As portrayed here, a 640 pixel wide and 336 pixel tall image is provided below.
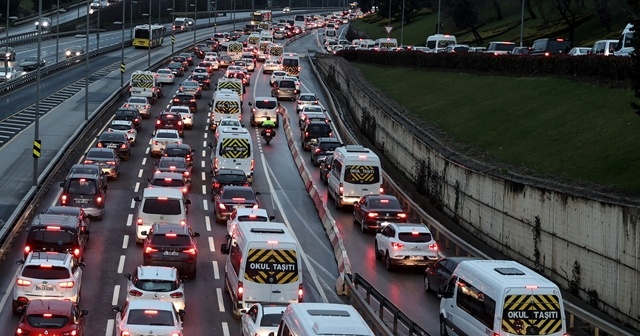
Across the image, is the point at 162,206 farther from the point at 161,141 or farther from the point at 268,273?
the point at 161,141

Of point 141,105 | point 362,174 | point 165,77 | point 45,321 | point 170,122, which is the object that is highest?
point 165,77

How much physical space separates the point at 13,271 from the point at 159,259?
5098 mm

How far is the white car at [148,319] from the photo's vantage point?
1056 inches

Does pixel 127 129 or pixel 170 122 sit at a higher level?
pixel 170 122

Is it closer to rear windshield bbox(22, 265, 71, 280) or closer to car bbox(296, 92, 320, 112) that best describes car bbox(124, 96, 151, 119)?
car bbox(296, 92, 320, 112)

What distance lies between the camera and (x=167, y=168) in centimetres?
5431

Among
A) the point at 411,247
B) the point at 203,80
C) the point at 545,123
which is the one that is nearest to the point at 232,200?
the point at 411,247

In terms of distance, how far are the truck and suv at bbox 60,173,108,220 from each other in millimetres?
37827

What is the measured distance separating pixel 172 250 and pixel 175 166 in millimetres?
18018

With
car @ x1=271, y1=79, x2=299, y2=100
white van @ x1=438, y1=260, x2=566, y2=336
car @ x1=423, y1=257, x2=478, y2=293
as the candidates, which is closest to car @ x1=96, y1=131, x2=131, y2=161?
car @ x1=423, y1=257, x2=478, y2=293

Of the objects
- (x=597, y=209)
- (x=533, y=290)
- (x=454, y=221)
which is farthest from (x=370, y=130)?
(x=533, y=290)

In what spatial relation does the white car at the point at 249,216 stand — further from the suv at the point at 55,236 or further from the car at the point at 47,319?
the car at the point at 47,319

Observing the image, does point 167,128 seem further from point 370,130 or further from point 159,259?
point 159,259

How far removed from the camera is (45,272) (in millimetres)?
31922
